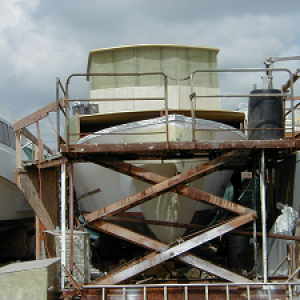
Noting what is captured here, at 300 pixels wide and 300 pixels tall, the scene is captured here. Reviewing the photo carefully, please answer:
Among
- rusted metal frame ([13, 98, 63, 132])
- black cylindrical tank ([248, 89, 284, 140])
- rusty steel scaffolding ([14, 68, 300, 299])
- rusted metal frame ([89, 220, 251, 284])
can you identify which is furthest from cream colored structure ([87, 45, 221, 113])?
rusted metal frame ([89, 220, 251, 284])

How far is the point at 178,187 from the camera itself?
629 centimetres

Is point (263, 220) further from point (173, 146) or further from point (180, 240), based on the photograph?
point (173, 146)

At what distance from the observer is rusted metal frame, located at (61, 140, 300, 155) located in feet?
20.3

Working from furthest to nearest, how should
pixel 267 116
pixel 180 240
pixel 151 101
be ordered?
pixel 151 101
pixel 267 116
pixel 180 240

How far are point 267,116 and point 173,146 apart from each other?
1695 mm

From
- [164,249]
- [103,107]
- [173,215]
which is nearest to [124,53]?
[103,107]

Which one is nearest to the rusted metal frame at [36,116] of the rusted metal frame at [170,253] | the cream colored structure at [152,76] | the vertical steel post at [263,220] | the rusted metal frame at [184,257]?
the cream colored structure at [152,76]

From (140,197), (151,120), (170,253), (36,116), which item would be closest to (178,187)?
(140,197)

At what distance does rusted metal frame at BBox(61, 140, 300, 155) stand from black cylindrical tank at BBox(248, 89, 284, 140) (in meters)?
0.57

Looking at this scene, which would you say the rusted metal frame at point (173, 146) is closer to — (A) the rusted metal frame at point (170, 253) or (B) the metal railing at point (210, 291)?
(A) the rusted metal frame at point (170, 253)

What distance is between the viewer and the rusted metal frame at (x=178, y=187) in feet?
20.4

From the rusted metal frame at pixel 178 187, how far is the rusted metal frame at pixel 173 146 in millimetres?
252

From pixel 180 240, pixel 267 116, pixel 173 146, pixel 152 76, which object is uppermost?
pixel 152 76

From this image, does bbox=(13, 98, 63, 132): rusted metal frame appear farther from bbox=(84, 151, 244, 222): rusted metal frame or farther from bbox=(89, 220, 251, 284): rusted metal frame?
bbox=(89, 220, 251, 284): rusted metal frame
